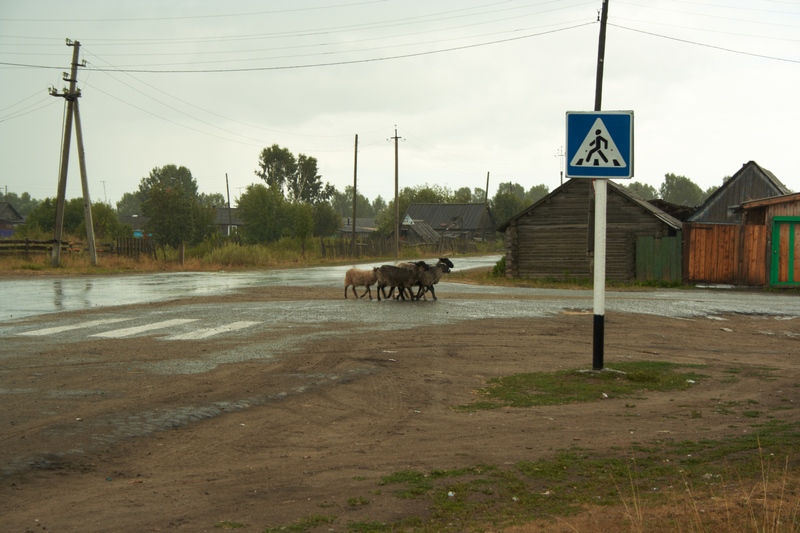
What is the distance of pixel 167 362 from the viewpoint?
1133 cm

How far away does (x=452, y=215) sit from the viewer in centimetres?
10925

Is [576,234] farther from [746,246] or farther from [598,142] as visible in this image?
[598,142]

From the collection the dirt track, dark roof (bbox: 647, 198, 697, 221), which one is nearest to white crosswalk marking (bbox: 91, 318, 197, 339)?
the dirt track

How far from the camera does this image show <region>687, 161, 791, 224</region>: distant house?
165 feet

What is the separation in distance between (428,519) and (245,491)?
1.42 metres

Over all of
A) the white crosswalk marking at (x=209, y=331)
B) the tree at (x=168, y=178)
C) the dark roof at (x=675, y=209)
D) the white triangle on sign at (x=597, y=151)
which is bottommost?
the white crosswalk marking at (x=209, y=331)

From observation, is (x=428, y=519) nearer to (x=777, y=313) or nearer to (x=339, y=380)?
(x=339, y=380)

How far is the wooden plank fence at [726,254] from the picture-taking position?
31.1 meters

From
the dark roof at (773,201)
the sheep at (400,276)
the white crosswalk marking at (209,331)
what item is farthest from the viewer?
the dark roof at (773,201)

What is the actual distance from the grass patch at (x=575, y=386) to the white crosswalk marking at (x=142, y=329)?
24.0 feet

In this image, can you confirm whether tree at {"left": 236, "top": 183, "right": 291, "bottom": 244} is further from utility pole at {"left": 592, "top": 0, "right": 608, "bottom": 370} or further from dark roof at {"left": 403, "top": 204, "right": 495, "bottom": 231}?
utility pole at {"left": 592, "top": 0, "right": 608, "bottom": 370}

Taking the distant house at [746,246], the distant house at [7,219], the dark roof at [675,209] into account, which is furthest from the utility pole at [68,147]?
the distant house at [7,219]

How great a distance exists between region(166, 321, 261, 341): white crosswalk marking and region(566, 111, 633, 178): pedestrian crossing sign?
24.4ft

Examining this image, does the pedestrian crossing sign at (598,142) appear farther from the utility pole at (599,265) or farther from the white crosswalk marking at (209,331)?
the white crosswalk marking at (209,331)
